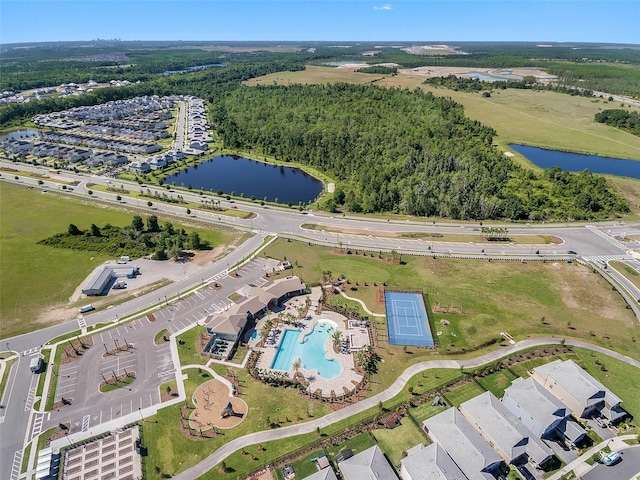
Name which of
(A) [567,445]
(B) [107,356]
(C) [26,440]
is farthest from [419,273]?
(C) [26,440]

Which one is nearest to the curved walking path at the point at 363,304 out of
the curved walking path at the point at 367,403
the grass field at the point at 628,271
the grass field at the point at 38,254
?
the curved walking path at the point at 367,403

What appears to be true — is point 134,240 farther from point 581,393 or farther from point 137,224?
point 581,393

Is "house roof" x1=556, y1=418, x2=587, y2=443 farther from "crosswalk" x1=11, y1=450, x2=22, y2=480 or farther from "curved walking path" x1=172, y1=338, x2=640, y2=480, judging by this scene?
"crosswalk" x1=11, y1=450, x2=22, y2=480

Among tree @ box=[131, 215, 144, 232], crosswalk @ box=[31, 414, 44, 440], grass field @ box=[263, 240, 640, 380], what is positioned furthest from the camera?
tree @ box=[131, 215, 144, 232]

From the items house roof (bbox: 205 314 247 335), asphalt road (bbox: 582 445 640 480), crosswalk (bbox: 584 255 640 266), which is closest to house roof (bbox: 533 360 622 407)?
asphalt road (bbox: 582 445 640 480)

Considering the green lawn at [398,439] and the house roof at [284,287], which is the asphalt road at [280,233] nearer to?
the house roof at [284,287]

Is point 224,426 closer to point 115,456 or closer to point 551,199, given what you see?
point 115,456

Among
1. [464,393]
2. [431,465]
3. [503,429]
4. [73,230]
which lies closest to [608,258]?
[464,393]
